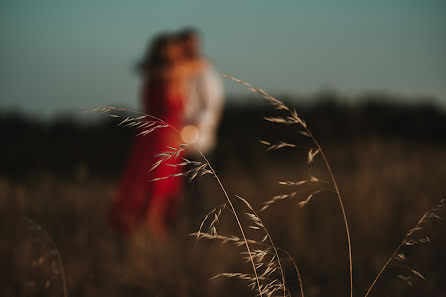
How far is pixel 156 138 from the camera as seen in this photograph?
11.3 ft

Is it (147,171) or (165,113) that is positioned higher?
(165,113)

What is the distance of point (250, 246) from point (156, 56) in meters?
1.99

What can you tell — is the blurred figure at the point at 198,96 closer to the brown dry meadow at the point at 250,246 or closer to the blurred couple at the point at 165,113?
the blurred couple at the point at 165,113

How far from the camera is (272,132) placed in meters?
10.5

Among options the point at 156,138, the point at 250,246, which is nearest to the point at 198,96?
the point at 156,138

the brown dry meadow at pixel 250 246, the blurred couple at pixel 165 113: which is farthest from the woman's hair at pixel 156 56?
the brown dry meadow at pixel 250 246

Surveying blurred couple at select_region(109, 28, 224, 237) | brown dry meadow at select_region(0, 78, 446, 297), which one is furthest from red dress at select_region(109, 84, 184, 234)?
brown dry meadow at select_region(0, 78, 446, 297)

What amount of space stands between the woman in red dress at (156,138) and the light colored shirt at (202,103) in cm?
9

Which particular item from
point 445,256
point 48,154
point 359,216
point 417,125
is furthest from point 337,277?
point 417,125

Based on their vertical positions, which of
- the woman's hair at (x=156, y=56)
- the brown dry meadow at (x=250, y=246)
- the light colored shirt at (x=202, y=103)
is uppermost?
the woman's hair at (x=156, y=56)

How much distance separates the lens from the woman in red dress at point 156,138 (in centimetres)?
342

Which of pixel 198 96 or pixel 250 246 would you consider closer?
pixel 250 246

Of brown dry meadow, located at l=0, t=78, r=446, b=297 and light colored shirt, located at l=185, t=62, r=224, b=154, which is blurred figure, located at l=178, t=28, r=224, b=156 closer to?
light colored shirt, located at l=185, t=62, r=224, b=154

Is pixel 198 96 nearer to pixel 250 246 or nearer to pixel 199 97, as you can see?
pixel 199 97
